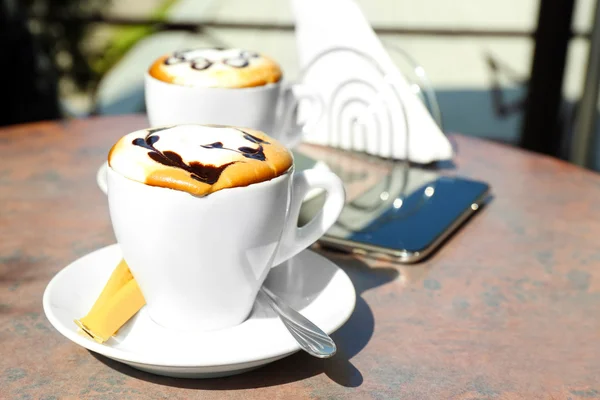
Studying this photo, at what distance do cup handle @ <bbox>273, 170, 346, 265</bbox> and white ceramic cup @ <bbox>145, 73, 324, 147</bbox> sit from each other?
0.83 feet

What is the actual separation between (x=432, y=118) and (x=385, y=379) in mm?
566

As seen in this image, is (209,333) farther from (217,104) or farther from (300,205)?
(217,104)

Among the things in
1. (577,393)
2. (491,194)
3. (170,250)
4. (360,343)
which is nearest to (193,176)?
(170,250)

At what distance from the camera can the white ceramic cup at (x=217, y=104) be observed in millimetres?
804

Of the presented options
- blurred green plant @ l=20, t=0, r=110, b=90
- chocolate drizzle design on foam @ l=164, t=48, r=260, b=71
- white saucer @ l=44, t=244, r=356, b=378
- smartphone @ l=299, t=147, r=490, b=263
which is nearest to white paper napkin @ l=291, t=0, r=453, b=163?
smartphone @ l=299, t=147, r=490, b=263

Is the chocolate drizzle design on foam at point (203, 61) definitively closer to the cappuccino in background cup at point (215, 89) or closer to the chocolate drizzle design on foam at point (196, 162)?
the cappuccino in background cup at point (215, 89)

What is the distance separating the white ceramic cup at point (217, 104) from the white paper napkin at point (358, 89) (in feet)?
0.45

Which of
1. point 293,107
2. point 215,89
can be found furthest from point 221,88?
point 293,107

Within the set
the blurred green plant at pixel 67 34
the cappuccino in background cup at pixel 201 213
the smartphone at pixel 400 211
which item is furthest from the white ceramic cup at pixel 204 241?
the blurred green plant at pixel 67 34

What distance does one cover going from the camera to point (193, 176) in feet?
1.64

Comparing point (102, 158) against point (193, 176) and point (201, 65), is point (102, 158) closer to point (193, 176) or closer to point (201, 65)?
point (201, 65)

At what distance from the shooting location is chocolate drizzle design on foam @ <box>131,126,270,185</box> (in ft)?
1.65

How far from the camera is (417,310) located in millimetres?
646

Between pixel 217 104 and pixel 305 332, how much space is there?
0.36 metres
